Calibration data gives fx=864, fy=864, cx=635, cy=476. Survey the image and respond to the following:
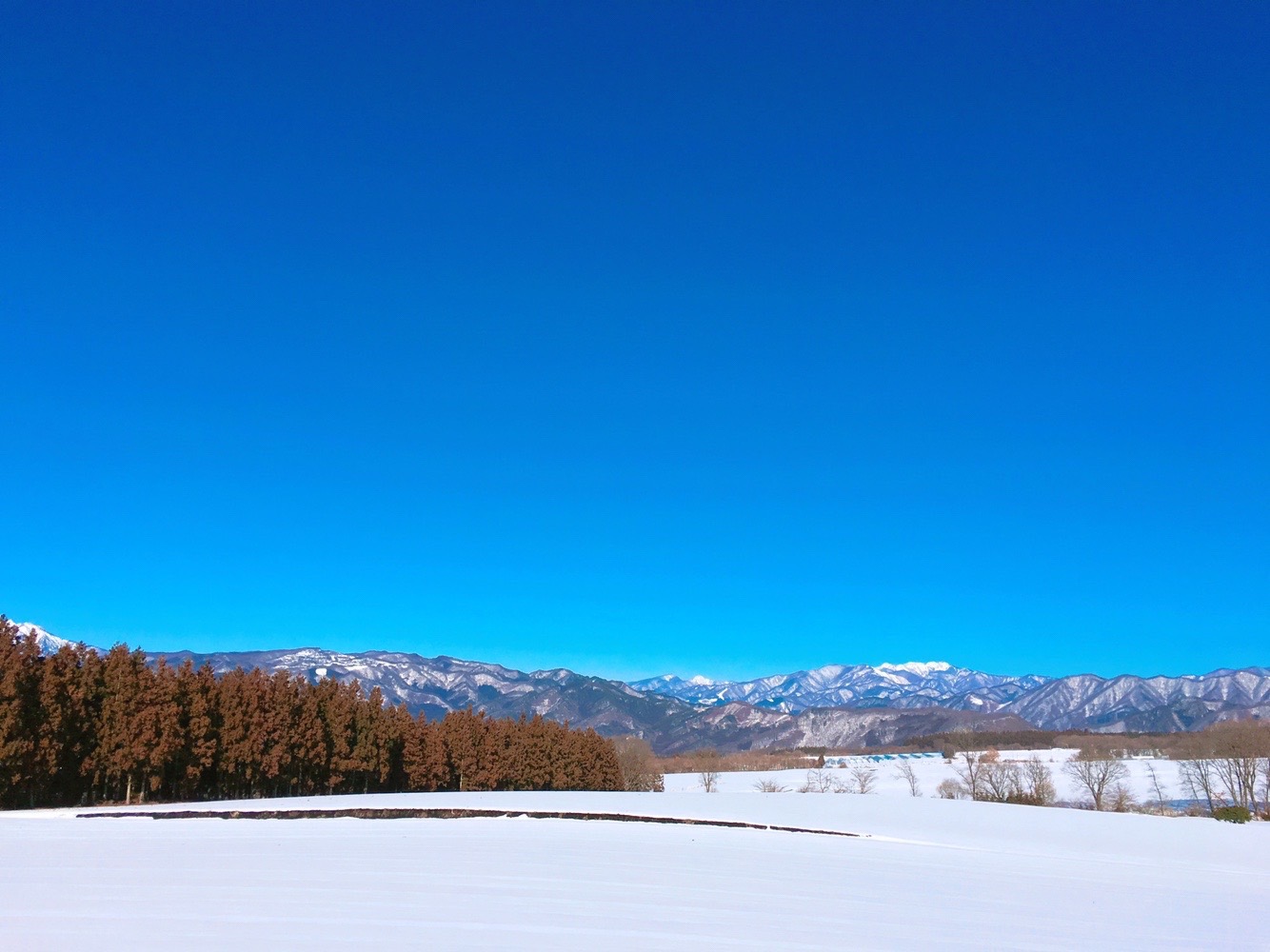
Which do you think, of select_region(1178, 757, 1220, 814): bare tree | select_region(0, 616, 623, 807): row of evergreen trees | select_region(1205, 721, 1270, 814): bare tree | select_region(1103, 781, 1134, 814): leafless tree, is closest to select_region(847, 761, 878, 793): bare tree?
select_region(1103, 781, 1134, 814): leafless tree

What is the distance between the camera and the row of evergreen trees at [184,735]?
33625 mm

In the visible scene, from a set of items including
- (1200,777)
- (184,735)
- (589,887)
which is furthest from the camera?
(1200,777)

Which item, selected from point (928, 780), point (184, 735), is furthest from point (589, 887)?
point (928, 780)

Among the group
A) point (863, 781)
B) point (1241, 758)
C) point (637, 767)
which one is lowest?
point (863, 781)

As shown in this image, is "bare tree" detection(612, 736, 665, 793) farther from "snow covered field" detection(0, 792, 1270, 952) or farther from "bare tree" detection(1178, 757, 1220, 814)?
"bare tree" detection(1178, 757, 1220, 814)

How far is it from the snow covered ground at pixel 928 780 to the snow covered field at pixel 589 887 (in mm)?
60249

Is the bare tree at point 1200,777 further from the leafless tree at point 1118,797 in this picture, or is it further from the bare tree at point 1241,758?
the leafless tree at point 1118,797

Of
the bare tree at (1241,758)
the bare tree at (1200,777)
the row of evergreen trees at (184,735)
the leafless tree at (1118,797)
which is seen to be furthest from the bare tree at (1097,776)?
the row of evergreen trees at (184,735)

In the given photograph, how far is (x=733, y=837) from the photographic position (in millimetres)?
25219

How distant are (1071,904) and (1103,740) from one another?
191m

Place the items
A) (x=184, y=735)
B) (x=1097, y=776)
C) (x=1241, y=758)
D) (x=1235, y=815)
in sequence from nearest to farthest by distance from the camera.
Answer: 1. (x=184, y=735)
2. (x=1235, y=815)
3. (x=1241, y=758)
4. (x=1097, y=776)

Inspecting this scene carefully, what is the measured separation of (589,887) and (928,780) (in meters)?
133

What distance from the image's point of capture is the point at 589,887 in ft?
49.3

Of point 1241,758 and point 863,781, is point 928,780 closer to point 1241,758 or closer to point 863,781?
point 863,781
